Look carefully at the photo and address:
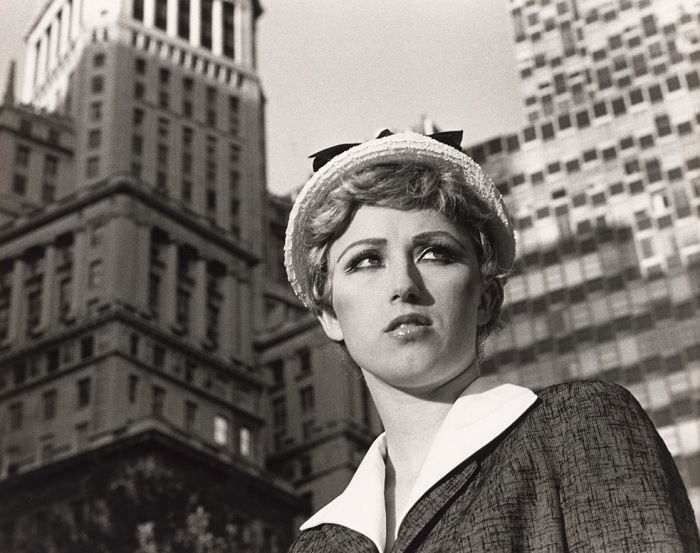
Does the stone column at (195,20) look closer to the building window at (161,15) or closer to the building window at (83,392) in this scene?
the building window at (161,15)

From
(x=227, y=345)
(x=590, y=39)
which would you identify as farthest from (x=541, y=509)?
(x=590, y=39)

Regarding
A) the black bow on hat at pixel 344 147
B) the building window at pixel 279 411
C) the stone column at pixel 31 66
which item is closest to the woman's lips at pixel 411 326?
the black bow on hat at pixel 344 147

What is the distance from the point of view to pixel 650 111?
2272 inches

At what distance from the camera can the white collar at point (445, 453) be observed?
217 cm

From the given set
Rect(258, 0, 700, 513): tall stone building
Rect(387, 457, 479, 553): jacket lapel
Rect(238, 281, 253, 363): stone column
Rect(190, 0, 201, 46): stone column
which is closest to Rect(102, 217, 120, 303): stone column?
Rect(238, 281, 253, 363): stone column

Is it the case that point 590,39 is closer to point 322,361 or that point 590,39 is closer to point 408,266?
point 322,361

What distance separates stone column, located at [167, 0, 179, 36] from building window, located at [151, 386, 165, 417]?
1414 centimetres

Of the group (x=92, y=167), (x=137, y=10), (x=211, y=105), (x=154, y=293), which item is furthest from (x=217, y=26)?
(x=154, y=293)

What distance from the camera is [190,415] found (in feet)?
128

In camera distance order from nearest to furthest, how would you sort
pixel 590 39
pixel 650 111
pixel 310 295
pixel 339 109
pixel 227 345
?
1. pixel 310 295
2. pixel 339 109
3. pixel 227 345
4. pixel 650 111
5. pixel 590 39

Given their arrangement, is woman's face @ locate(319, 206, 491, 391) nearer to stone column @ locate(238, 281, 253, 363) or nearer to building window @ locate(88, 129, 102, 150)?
stone column @ locate(238, 281, 253, 363)

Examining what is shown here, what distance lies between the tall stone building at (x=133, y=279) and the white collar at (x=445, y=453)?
31.8 m

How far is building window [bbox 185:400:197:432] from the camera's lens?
127 feet

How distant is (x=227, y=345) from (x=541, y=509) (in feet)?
132
